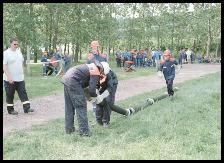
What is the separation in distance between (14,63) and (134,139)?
4.19m

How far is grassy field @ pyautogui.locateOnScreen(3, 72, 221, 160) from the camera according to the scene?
276 inches

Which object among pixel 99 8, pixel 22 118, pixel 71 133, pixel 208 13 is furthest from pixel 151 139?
pixel 208 13

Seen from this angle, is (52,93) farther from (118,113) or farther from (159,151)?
(159,151)

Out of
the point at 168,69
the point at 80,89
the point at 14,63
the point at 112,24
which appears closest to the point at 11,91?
the point at 14,63

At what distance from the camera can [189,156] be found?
690 cm

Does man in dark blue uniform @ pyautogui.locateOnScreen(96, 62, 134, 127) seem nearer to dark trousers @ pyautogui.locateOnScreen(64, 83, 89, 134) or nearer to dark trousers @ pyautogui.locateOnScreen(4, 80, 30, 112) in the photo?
dark trousers @ pyautogui.locateOnScreen(64, 83, 89, 134)

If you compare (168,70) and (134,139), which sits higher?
(168,70)

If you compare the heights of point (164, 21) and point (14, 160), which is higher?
point (164, 21)

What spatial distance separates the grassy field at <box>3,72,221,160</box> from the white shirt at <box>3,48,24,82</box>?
1678mm

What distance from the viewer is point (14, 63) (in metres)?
11.0

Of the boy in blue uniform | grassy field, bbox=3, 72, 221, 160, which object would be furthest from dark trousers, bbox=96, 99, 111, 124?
the boy in blue uniform

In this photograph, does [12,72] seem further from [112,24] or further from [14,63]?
[112,24]

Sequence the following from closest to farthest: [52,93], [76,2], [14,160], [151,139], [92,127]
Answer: [14,160] < [151,139] < [92,127] < [52,93] < [76,2]

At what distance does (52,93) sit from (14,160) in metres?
9.36
